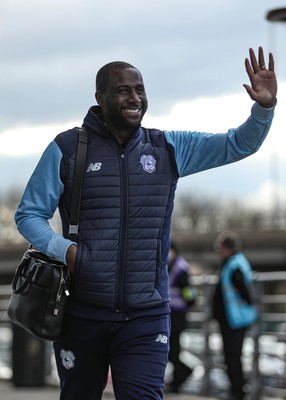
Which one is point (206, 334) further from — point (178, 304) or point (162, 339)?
point (162, 339)

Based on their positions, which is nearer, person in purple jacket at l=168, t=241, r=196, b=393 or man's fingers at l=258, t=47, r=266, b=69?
man's fingers at l=258, t=47, r=266, b=69

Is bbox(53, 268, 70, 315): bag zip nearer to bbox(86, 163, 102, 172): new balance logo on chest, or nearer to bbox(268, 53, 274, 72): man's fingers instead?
bbox(86, 163, 102, 172): new balance logo on chest

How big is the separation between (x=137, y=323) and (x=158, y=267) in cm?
26

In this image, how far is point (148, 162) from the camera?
5320 millimetres

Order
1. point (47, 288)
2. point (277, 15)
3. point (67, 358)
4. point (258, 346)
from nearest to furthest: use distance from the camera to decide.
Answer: point (47, 288) < point (67, 358) < point (277, 15) < point (258, 346)

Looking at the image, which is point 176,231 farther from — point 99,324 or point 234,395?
point 99,324

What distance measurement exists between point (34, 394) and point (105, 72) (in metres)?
8.47

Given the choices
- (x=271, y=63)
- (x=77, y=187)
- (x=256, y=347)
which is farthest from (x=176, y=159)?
(x=256, y=347)

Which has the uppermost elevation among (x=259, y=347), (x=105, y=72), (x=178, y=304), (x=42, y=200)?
(x=105, y=72)

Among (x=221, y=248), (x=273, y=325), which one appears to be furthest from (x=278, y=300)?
(x=221, y=248)

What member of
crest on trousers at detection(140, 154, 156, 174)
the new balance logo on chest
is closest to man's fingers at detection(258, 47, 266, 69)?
crest on trousers at detection(140, 154, 156, 174)

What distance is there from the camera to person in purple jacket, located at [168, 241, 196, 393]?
42.9 ft

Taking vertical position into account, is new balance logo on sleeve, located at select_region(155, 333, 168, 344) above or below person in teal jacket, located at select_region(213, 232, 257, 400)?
above

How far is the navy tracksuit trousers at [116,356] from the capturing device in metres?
5.20
